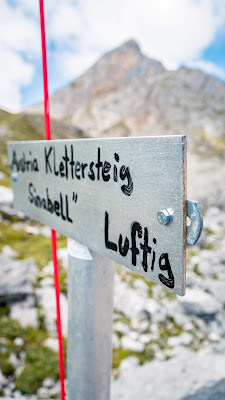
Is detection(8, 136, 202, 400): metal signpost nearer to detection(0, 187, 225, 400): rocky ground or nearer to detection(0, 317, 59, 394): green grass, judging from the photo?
detection(0, 187, 225, 400): rocky ground

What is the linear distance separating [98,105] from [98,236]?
7275 cm

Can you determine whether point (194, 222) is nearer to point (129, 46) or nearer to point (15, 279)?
point (15, 279)

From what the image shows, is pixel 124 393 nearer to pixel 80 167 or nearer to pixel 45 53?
pixel 80 167

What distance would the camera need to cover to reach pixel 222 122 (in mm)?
51094

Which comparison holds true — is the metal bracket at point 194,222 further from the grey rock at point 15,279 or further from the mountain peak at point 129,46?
the mountain peak at point 129,46

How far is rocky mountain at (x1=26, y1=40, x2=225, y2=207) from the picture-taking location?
54.1m

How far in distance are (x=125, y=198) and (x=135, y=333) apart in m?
2.69

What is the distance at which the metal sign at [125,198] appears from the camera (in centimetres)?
66

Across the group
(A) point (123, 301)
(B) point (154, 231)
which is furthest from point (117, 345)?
(B) point (154, 231)

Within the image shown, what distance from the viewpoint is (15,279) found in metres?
3.48

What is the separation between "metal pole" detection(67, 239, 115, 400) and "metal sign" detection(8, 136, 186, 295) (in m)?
0.15

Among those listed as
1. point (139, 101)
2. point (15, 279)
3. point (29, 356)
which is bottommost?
point (29, 356)

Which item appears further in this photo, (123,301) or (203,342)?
(123,301)

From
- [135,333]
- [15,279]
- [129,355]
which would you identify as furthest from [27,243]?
[129,355]
